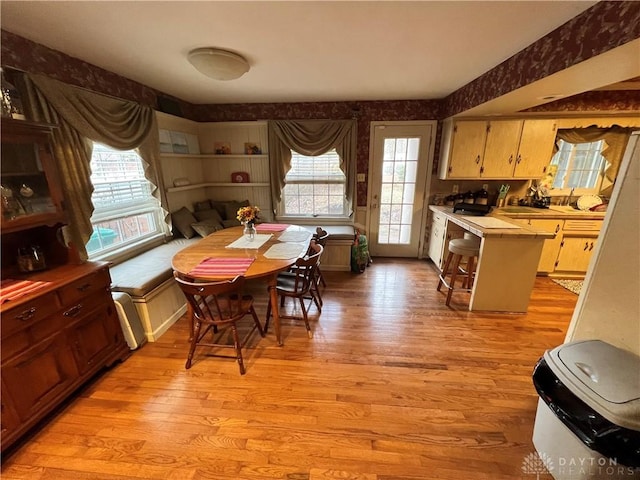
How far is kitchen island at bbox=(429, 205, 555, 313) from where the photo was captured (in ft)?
8.09

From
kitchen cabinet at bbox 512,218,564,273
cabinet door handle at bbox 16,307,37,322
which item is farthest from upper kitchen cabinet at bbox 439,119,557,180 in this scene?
cabinet door handle at bbox 16,307,37,322

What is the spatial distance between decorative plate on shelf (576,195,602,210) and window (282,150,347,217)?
3146 mm

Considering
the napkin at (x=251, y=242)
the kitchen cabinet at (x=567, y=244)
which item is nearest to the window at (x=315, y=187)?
the napkin at (x=251, y=242)

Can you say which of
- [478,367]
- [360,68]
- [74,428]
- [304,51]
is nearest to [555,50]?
[360,68]

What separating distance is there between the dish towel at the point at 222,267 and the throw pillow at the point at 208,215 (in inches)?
66.4

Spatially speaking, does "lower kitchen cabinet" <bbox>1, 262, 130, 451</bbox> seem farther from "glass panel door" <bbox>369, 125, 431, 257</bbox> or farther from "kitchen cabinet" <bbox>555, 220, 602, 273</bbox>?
"kitchen cabinet" <bbox>555, 220, 602, 273</bbox>

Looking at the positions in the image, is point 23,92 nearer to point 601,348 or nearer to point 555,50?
point 555,50

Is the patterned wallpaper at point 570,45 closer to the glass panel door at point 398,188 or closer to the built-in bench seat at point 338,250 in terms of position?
the glass panel door at point 398,188

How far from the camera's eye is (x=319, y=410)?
1.67 metres

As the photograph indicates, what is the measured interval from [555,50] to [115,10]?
2.68m

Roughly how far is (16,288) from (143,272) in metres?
0.90

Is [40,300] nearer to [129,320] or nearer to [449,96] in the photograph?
[129,320]

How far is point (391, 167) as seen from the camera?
12.9 ft

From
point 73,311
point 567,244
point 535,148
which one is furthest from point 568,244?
point 73,311
